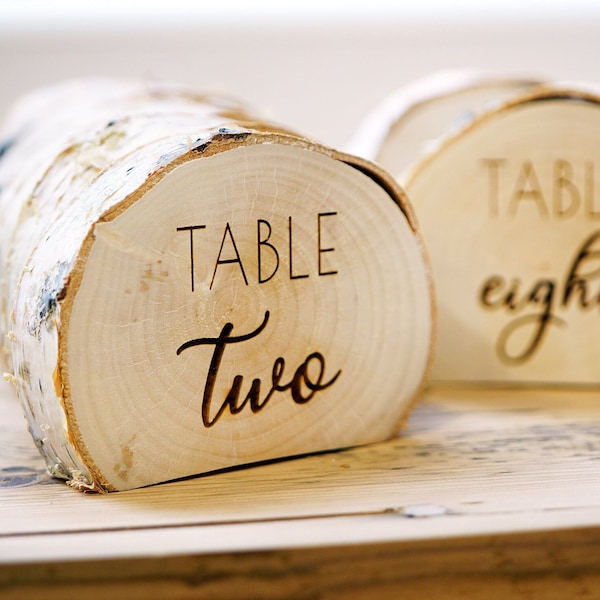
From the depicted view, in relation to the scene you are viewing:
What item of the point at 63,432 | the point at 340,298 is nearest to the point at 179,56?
the point at 340,298

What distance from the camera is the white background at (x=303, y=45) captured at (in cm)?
186

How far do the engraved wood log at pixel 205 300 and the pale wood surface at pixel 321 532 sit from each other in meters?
0.05

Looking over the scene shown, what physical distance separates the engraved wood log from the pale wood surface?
5 centimetres

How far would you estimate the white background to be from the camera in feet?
6.11

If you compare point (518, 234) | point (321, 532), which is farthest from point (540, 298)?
point (321, 532)

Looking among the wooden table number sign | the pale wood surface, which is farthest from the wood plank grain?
the wooden table number sign

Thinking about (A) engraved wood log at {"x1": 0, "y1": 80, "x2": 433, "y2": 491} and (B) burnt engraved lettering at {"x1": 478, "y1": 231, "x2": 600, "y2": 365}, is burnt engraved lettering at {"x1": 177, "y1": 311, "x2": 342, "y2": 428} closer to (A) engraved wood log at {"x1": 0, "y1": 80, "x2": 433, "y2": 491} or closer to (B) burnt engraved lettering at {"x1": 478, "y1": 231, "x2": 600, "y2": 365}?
(A) engraved wood log at {"x1": 0, "y1": 80, "x2": 433, "y2": 491}

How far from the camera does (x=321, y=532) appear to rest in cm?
68

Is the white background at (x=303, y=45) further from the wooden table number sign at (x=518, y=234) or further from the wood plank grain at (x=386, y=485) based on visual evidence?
the wood plank grain at (x=386, y=485)

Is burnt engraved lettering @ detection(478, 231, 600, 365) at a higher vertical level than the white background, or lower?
lower

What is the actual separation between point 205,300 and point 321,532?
231 mm

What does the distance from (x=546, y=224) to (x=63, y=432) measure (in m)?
0.64

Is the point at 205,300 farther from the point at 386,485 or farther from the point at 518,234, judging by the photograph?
the point at 518,234

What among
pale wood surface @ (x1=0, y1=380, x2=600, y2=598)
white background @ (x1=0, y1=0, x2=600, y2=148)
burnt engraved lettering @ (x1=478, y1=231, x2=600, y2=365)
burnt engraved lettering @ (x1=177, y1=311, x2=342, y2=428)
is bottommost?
pale wood surface @ (x1=0, y1=380, x2=600, y2=598)
